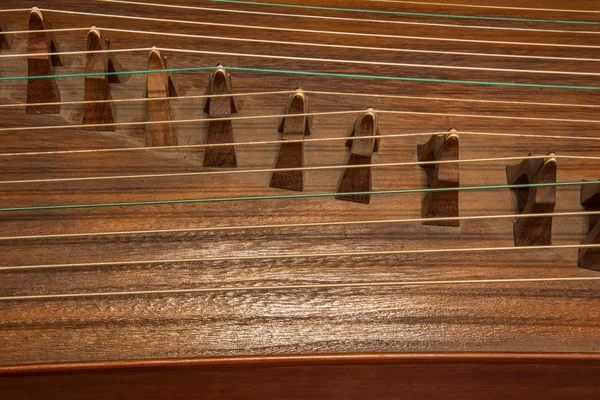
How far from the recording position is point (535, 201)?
118 cm

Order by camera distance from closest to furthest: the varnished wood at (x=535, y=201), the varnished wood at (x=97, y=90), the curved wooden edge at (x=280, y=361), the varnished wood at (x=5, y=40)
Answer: the curved wooden edge at (x=280, y=361) → the varnished wood at (x=535, y=201) → the varnished wood at (x=97, y=90) → the varnished wood at (x=5, y=40)

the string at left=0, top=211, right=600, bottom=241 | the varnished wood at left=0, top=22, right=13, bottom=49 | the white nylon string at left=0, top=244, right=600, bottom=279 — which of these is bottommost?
the white nylon string at left=0, top=244, right=600, bottom=279

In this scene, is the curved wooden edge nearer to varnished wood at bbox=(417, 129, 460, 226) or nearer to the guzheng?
the guzheng

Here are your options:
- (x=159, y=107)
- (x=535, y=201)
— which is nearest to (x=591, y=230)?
(x=535, y=201)

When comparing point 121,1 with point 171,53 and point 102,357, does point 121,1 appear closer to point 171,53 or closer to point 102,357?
point 171,53

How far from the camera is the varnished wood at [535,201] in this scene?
118cm

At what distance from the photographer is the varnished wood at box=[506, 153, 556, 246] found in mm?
1181

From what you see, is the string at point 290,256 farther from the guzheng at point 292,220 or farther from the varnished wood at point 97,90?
the varnished wood at point 97,90

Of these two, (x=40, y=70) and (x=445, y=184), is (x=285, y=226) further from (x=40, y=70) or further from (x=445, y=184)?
(x=40, y=70)

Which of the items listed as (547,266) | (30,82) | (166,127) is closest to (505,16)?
(547,266)

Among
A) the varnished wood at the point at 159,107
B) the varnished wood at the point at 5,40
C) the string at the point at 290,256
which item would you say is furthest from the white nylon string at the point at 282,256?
the varnished wood at the point at 5,40

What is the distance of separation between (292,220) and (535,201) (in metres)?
0.38

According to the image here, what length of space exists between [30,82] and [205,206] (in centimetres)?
40

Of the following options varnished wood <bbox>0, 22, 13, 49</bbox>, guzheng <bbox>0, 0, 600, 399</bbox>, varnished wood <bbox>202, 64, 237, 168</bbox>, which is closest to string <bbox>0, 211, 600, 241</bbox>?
guzheng <bbox>0, 0, 600, 399</bbox>
